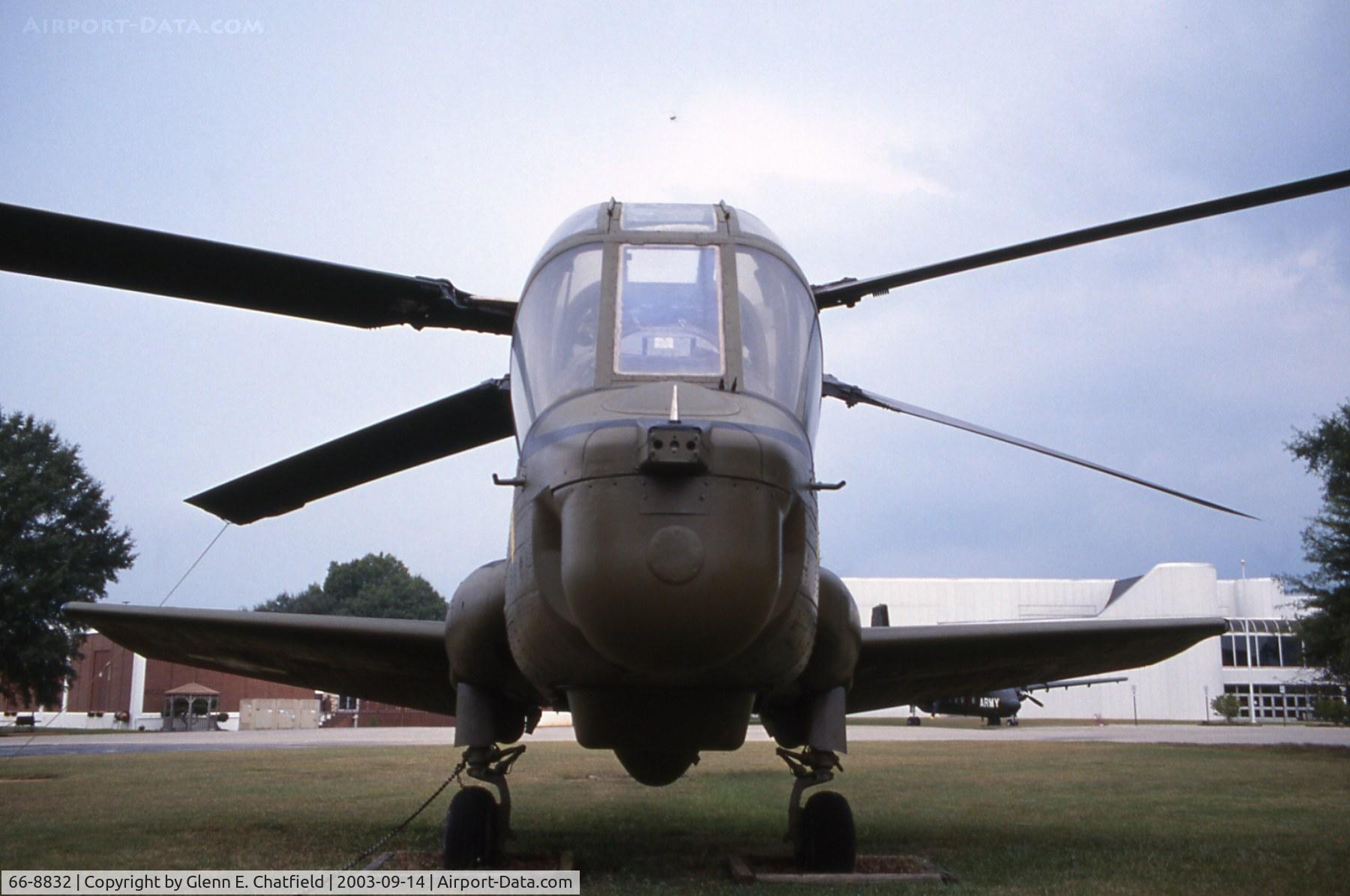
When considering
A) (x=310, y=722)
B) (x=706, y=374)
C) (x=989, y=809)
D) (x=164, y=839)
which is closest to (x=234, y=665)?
(x=164, y=839)

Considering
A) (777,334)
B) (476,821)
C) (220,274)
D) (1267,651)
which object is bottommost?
(476,821)

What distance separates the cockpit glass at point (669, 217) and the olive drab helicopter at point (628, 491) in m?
0.02

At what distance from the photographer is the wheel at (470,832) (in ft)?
22.2

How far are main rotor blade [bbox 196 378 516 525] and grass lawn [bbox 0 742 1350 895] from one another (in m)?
2.36

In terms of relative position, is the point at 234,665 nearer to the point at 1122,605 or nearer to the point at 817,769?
the point at 817,769

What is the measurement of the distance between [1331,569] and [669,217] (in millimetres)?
27771

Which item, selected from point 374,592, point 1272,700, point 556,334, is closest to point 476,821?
Result: point 556,334

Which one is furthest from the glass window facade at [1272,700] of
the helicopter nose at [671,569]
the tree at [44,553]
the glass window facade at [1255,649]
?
the helicopter nose at [671,569]

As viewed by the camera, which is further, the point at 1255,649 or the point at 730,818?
the point at 1255,649

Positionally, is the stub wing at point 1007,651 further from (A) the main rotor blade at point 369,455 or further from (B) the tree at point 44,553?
(B) the tree at point 44,553

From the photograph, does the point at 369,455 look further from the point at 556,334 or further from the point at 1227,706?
the point at 1227,706

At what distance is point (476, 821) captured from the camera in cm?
684

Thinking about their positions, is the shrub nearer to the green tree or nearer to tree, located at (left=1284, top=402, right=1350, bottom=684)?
tree, located at (left=1284, top=402, right=1350, bottom=684)

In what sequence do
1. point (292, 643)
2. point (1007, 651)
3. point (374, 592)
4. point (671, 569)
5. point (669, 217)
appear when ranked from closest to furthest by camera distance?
point (671, 569) → point (669, 217) → point (292, 643) → point (1007, 651) → point (374, 592)
